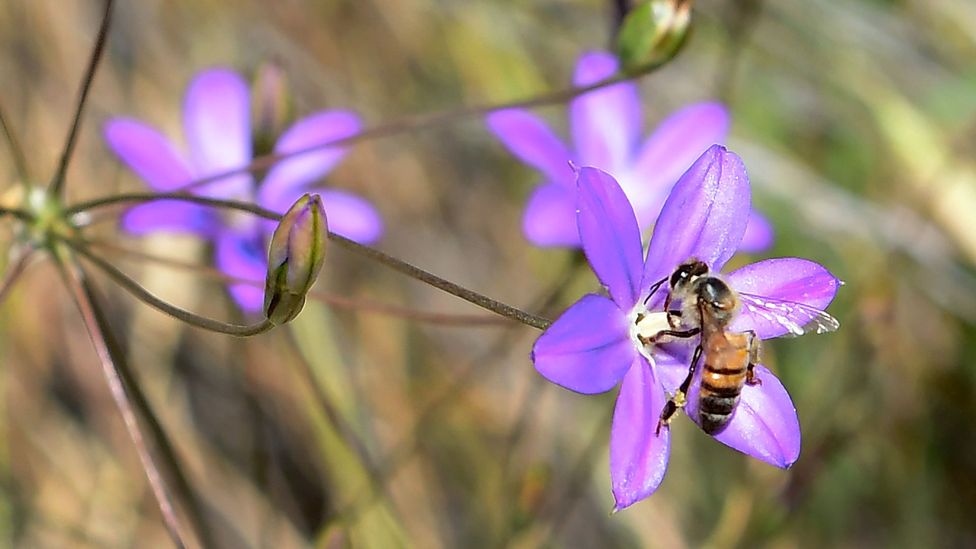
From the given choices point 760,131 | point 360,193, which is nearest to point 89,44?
point 360,193

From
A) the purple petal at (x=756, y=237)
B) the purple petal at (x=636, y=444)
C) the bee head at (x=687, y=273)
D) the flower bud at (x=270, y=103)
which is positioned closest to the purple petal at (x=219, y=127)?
the flower bud at (x=270, y=103)

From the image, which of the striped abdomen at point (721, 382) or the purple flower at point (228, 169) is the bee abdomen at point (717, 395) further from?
the purple flower at point (228, 169)

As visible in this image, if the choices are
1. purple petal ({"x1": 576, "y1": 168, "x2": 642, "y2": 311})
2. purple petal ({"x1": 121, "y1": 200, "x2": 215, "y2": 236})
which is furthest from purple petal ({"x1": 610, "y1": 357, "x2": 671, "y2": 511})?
purple petal ({"x1": 121, "y1": 200, "x2": 215, "y2": 236})

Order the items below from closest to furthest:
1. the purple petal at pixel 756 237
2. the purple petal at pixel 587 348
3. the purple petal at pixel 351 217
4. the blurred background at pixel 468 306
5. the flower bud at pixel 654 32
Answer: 1. the purple petal at pixel 587 348
2. the flower bud at pixel 654 32
3. the purple petal at pixel 756 237
4. the purple petal at pixel 351 217
5. the blurred background at pixel 468 306

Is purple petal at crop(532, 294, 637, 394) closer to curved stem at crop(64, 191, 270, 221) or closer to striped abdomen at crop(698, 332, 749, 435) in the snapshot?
striped abdomen at crop(698, 332, 749, 435)

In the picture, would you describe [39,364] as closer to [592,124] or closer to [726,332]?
[592,124]

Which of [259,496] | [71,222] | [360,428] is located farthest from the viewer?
[259,496]
